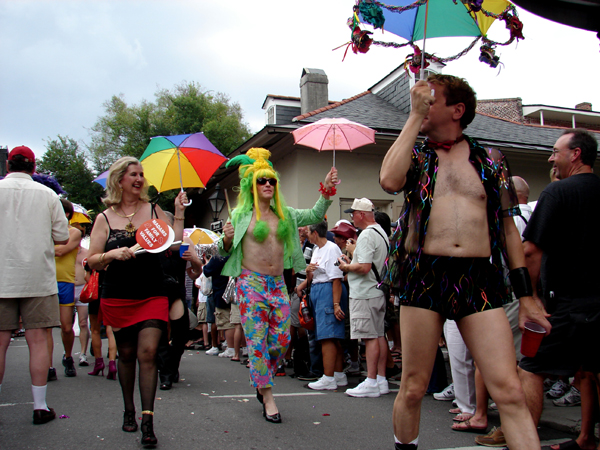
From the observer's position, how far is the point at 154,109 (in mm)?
43594

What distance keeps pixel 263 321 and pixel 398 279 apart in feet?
6.92

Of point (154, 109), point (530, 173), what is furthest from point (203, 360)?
point (154, 109)

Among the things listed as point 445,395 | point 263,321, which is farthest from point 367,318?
point 263,321

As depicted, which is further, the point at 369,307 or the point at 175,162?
the point at 175,162

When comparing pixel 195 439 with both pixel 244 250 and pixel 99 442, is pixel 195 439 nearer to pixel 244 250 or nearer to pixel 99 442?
pixel 99 442

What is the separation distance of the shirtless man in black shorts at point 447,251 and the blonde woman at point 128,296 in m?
1.93

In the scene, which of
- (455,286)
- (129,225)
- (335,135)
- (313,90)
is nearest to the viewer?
(455,286)

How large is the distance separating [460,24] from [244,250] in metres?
2.55

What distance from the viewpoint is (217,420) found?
165 inches

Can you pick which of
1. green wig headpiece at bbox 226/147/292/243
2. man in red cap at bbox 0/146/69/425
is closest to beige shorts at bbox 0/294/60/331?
man in red cap at bbox 0/146/69/425

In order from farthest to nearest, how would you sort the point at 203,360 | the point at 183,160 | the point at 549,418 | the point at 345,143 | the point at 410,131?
the point at 203,360, the point at 345,143, the point at 183,160, the point at 549,418, the point at 410,131

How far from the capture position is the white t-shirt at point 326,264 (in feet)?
20.1

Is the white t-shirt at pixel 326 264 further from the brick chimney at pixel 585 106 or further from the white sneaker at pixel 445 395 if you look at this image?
the brick chimney at pixel 585 106

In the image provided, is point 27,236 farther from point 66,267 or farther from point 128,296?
point 66,267
